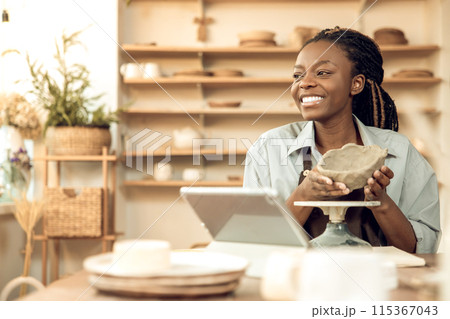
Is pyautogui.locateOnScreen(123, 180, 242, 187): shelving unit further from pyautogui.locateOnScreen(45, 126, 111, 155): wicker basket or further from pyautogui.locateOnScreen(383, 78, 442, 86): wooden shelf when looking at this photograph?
pyautogui.locateOnScreen(383, 78, 442, 86): wooden shelf

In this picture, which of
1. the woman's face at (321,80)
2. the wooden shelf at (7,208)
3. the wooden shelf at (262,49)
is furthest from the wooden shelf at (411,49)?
the wooden shelf at (7,208)

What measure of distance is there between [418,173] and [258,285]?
0.43 m

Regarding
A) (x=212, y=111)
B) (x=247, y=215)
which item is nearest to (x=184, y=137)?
(x=212, y=111)

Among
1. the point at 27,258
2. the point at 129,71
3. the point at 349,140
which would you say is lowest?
the point at 27,258

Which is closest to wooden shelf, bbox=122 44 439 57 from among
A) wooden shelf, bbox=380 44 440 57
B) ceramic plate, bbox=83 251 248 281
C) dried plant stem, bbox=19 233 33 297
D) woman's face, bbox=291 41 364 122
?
wooden shelf, bbox=380 44 440 57

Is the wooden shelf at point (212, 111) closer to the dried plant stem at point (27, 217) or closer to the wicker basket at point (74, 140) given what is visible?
the wicker basket at point (74, 140)

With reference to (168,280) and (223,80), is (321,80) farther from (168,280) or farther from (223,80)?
(168,280)

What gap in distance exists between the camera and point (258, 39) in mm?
691

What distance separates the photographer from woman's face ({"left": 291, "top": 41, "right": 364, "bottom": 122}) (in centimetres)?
56

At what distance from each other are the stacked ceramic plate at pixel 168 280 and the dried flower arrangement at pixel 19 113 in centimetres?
29

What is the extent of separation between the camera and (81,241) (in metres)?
0.44

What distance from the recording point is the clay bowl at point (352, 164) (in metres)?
0.40

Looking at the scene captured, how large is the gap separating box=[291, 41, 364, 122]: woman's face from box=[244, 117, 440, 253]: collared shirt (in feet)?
0.16

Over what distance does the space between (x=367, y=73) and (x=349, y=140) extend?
100 millimetres
